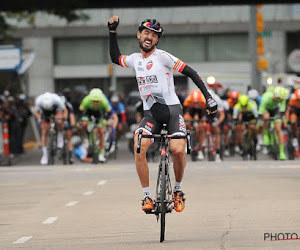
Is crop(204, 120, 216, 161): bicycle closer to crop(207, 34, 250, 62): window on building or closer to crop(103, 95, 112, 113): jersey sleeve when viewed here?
crop(103, 95, 112, 113): jersey sleeve

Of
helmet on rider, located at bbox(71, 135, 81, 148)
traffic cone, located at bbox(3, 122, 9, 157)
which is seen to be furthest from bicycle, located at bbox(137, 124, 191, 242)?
helmet on rider, located at bbox(71, 135, 81, 148)

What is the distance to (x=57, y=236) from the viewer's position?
11.6 m

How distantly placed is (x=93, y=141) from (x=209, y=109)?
15.8m

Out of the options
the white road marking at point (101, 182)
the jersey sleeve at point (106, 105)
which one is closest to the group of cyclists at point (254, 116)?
the jersey sleeve at point (106, 105)

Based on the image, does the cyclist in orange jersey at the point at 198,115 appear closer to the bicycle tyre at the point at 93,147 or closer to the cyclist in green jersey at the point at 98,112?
the cyclist in green jersey at the point at 98,112

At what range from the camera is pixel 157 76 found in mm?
11414

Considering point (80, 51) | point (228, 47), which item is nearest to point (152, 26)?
point (228, 47)

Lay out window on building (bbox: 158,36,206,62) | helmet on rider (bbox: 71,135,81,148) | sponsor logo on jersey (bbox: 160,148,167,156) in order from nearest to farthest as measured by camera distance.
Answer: sponsor logo on jersey (bbox: 160,148,167,156) < helmet on rider (bbox: 71,135,81,148) < window on building (bbox: 158,36,206,62)

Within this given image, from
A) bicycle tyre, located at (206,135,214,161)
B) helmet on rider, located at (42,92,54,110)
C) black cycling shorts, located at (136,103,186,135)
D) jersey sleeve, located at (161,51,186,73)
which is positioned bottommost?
bicycle tyre, located at (206,135,214,161)

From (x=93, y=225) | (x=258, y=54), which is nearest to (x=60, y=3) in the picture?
(x=258, y=54)

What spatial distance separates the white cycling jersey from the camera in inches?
448

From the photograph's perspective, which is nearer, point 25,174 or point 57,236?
point 57,236

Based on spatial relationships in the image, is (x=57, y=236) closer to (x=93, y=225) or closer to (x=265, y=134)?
(x=93, y=225)

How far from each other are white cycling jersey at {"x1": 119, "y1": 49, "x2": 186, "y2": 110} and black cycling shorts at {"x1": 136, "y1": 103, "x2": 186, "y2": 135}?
0.05 m
